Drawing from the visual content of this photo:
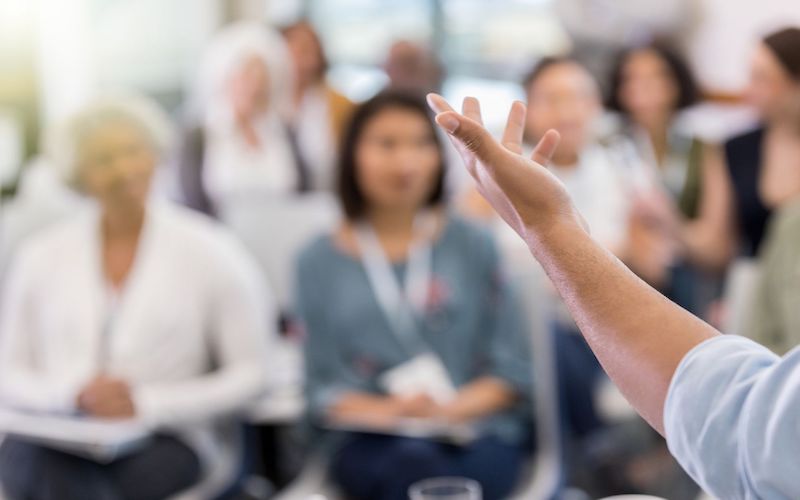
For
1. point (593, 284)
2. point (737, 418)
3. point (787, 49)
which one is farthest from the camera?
point (787, 49)

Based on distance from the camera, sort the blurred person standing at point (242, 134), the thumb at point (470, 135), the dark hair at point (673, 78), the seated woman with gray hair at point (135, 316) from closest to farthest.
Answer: the thumb at point (470, 135), the seated woman with gray hair at point (135, 316), the blurred person standing at point (242, 134), the dark hair at point (673, 78)

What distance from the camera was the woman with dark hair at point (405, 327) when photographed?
250 centimetres

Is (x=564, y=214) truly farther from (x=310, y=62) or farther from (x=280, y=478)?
(x=310, y=62)

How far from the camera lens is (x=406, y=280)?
8.93ft

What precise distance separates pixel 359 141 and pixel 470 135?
6.06 feet

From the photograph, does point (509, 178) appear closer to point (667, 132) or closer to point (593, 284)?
point (593, 284)

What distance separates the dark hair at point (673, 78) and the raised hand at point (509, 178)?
12.0ft

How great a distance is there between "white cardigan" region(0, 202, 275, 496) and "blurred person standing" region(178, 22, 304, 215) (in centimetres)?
136

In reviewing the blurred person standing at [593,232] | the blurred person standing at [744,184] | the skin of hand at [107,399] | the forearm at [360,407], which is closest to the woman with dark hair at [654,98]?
the blurred person standing at [593,232]

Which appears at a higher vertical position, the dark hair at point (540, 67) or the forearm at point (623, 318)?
the forearm at point (623, 318)

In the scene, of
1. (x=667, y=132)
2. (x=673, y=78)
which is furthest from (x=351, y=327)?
(x=673, y=78)

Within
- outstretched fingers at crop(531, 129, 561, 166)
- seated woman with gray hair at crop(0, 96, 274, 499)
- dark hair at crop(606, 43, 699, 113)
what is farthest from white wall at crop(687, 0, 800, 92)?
outstretched fingers at crop(531, 129, 561, 166)

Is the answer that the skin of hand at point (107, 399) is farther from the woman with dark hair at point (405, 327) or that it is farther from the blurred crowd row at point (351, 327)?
the woman with dark hair at point (405, 327)

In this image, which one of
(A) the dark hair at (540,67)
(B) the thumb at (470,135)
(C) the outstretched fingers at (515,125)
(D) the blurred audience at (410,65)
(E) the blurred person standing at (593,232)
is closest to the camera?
(B) the thumb at (470,135)
